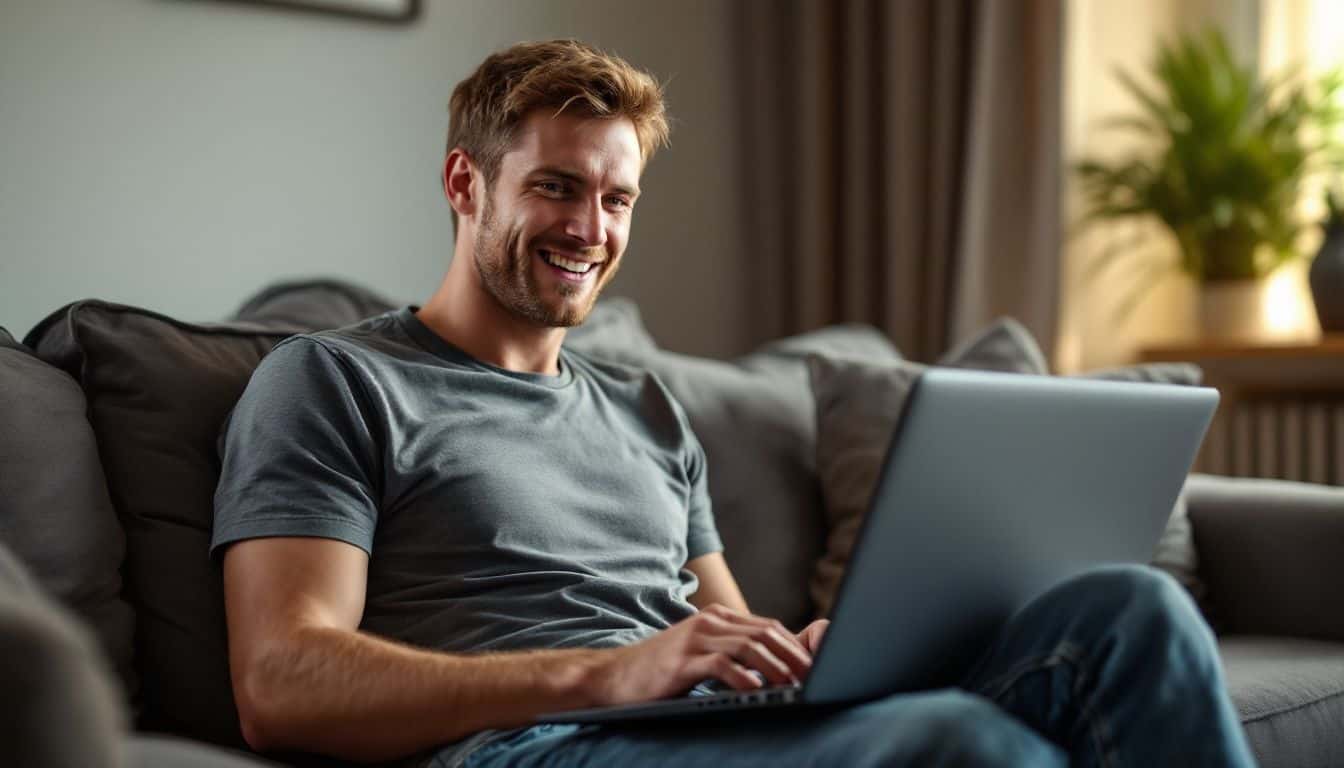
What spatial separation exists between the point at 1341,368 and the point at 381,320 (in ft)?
6.72

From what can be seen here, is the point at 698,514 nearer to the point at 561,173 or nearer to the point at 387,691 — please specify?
the point at 561,173

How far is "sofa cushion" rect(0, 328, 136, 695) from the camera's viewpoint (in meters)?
1.21

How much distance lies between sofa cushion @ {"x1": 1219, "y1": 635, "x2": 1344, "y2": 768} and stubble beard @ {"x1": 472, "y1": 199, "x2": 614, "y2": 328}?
2.76ft

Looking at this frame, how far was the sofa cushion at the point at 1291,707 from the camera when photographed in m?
1.46

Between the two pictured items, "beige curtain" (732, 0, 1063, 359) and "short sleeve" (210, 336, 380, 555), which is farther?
"beige curtain" (732, 0, 1063, 359)

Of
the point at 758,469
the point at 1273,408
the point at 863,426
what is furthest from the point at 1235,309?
the point at 758,469

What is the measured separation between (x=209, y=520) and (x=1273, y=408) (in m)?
2.26

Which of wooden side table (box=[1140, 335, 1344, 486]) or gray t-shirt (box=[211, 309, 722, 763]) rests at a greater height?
gray t-shirt (box=[211, 309, 722, 763])

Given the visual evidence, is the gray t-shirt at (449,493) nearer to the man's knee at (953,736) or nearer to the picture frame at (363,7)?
the man's knee at (953,736)

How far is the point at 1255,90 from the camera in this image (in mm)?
2939

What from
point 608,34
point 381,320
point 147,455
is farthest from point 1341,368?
point 147,455

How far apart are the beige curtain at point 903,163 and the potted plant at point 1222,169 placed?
0.56ft

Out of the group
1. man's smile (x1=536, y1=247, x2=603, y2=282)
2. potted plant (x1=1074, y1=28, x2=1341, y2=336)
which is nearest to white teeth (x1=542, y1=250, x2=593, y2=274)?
man's smile (x1=536, y1=247, x2=603, y2=282)

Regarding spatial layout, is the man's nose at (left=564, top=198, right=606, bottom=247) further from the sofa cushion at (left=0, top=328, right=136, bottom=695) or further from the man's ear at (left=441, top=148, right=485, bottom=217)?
the sofa cushion at (left=0, top=328, right=136, bottom=695)
